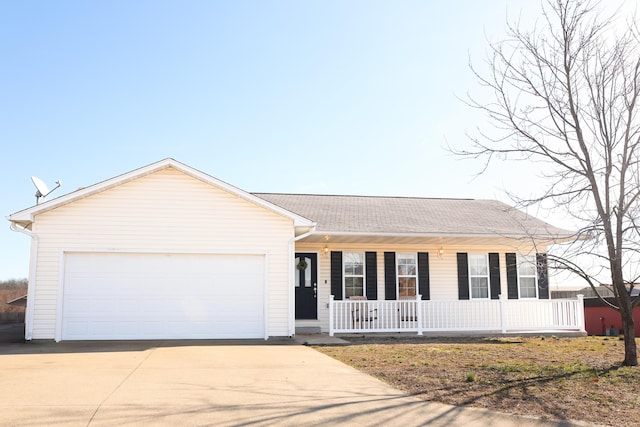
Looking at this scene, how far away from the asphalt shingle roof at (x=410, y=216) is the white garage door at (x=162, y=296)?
273 centimetres

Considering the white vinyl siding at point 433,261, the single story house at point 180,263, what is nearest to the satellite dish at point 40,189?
the single story house at point 180,263

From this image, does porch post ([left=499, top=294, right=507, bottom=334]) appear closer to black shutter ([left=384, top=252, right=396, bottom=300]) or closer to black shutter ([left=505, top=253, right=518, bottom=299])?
black shutter ([left=505, top=253, right=518, bottom=299])

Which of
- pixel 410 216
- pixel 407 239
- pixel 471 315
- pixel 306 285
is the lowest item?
pixel 471 315

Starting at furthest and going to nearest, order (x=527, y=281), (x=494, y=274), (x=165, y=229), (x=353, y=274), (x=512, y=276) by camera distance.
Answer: (x=527, y=281) < (x=512, y=276) < (x=494, y=274) < (x=353, y=274) < (x=165, y=229)


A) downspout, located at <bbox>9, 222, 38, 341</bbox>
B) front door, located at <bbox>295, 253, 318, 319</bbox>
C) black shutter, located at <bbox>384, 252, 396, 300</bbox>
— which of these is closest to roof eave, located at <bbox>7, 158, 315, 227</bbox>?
downspout, located at <bbox>9, 222, 38, 341</bbox>

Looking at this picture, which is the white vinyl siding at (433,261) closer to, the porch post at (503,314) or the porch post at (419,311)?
the porch post at (503,314)

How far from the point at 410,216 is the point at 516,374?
904cm

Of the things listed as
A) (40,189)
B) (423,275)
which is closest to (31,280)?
(40,189)

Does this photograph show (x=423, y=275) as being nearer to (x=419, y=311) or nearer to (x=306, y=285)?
(x=419, y=311)

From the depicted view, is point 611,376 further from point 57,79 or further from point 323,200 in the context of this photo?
point 57,79

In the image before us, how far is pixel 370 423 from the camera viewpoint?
5.30 meters

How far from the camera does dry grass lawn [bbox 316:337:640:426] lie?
6125mm

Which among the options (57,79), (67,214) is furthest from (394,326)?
(57,79)

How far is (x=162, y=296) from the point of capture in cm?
1283
